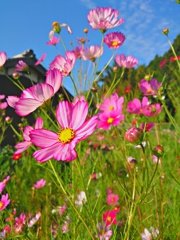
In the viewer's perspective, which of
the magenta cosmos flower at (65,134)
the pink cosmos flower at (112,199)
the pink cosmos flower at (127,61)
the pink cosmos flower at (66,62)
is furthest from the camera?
the pink cosmos flower at (112,199)

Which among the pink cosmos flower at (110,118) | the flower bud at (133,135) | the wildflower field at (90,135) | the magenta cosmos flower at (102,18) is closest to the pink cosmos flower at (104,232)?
the wildflower field at (90,135)

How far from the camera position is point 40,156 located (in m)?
0.49

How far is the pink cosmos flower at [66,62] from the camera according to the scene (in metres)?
0.72

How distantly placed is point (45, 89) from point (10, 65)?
21.7 ft

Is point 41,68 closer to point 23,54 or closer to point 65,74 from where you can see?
point 23,54

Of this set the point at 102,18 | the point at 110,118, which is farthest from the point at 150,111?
the point at 102,18

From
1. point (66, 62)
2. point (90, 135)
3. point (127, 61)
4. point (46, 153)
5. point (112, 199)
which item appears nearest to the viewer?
point (46, 153)

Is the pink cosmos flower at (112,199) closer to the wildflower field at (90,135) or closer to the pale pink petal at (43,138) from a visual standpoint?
the wildflower field at (90,135)

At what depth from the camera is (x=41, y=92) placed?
1.80 feet

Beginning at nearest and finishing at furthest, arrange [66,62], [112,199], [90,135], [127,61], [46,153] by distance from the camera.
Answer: [46,153]
[66,62]
[90,135]
[127,61]
[112,199]

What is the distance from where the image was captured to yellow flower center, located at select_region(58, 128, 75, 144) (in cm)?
52

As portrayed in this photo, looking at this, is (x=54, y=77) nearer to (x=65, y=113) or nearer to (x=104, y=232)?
(x=65, y=113)

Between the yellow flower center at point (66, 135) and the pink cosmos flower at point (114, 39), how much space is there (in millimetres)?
452

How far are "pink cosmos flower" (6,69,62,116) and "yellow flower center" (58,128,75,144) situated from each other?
0.07 metres
